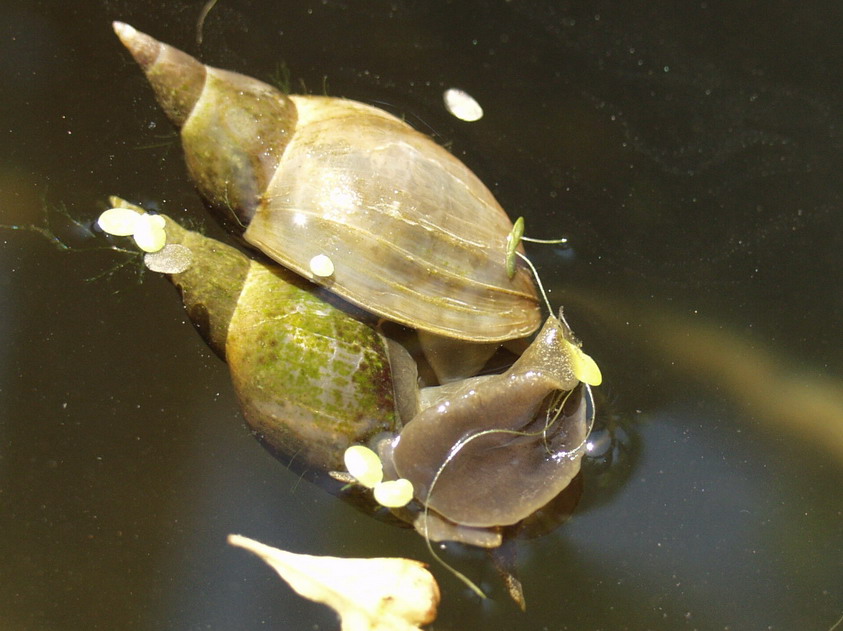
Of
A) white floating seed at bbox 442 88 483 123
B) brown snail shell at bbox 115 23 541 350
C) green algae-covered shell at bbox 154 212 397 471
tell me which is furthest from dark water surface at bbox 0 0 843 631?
brown snail shell at bbox 115 23 541 350

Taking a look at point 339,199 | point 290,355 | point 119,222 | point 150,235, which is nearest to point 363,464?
point 290,355

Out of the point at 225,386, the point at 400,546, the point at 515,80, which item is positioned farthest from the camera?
the point at 515,80

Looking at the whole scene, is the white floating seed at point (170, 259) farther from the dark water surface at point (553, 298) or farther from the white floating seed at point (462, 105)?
the white floating seed at point (462, 105)

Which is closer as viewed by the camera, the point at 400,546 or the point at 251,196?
the point at 251,196

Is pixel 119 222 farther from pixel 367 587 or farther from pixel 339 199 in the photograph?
pixel 367 587

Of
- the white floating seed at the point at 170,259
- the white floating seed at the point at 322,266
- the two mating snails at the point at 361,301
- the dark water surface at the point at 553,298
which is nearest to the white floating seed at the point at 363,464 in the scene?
the two mating snails at the point at 361,301

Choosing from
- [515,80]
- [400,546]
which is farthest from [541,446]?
[515,80]

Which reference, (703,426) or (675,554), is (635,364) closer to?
(703,426)
